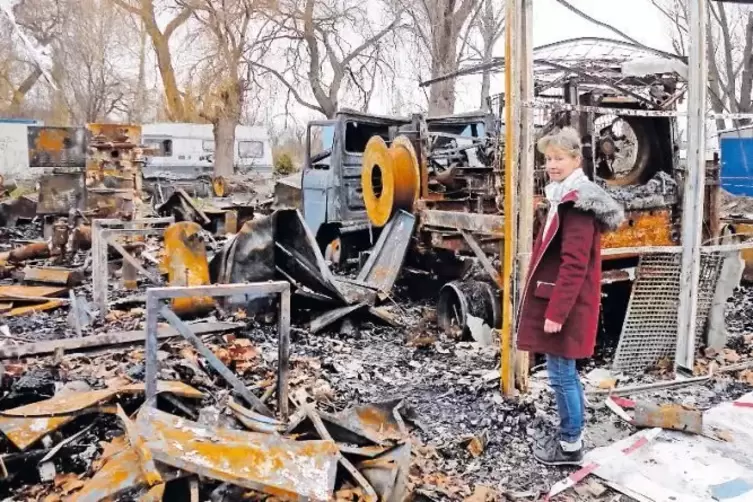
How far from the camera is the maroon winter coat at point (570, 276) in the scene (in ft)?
10.7

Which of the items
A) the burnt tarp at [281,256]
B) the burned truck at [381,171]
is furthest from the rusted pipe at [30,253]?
the burnt tarp at [281,256]

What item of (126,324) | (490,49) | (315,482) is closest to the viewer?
(315,482)

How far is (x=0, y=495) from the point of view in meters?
3.05

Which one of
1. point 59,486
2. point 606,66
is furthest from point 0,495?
point 606,66

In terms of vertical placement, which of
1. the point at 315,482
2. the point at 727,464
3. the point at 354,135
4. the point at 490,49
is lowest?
the point at 727,464

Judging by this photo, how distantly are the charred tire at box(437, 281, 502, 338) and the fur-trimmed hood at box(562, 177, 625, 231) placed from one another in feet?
8.84

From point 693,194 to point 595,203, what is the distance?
1836 millimetres

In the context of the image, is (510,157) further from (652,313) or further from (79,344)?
(79,344)

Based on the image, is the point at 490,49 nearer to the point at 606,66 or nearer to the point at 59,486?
the point at 606,66

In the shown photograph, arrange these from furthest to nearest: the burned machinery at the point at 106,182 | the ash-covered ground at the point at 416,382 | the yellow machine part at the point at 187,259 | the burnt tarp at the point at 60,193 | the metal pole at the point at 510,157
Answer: the burnt tarp at the point at 60,193 < the burned machinery at the point at 106,182 < the yellow machine part at the point at 187,259 < the metal pole at the point at 510,157 < the ash-covered ground at the point at 416,382

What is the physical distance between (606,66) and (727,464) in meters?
3.37

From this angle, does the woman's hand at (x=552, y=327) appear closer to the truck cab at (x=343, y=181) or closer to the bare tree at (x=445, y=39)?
the truck cab at (x=343, y=181)

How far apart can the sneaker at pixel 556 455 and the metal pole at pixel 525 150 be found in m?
0.93

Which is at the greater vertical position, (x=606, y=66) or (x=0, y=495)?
(x=606, y=66)
